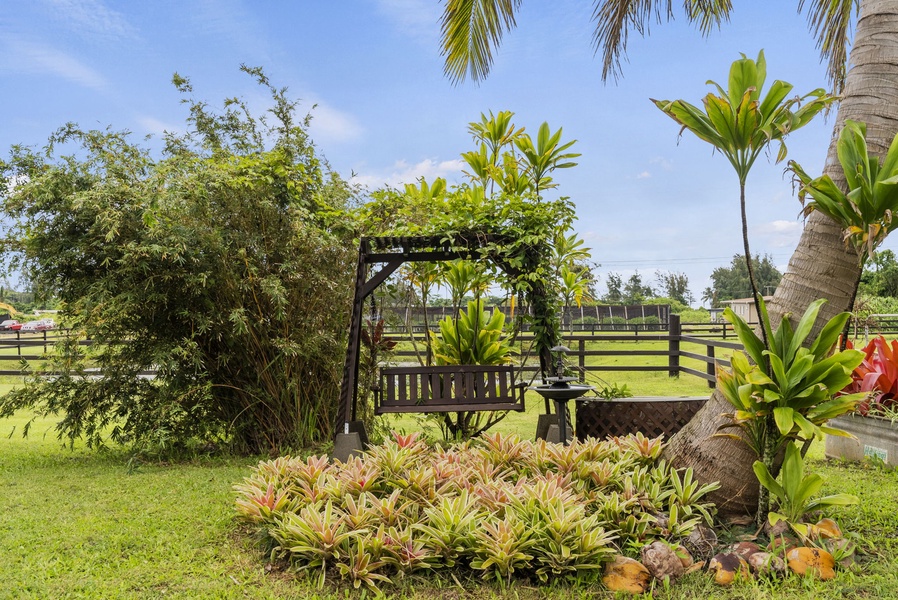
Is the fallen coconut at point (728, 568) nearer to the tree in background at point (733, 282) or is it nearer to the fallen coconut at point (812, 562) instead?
the fallen coconut at point (812, 562)

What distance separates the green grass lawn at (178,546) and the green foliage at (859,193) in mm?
1419

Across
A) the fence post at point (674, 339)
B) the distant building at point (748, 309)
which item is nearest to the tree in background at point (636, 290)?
the distant building at point (748, 309)

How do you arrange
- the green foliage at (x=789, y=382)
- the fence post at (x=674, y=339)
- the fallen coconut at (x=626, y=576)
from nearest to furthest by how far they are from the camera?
the fallen coconut at (x=626, y=576) < the green foliage at (x=789, y=382) < the fence post at (x=674, y=339)

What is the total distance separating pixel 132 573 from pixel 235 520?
67 centimetres

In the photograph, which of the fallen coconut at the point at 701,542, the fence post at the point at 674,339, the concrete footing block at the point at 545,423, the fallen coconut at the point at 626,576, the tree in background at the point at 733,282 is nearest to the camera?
the fallen coconut at the point at 626,576

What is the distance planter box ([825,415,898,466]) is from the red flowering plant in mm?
107

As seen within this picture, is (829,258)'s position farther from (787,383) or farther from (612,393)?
(612,393)

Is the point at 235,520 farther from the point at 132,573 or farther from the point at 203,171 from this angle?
the point at 203,171

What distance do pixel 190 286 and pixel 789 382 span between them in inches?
169

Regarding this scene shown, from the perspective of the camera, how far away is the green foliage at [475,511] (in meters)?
2.69

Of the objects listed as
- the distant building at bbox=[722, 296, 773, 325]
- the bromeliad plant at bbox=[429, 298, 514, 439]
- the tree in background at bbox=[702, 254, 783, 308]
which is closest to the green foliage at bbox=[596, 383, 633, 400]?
the bromeliad plant at bbox=[429, 298, 514, 439]

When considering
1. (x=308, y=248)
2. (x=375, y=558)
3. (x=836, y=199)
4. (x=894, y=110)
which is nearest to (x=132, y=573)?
(x=375, y=558)

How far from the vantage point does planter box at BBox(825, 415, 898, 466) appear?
4.50 m

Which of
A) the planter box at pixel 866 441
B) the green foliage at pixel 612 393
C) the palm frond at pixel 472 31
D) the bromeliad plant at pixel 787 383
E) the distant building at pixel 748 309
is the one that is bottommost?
the planter box at pixel 866 441
